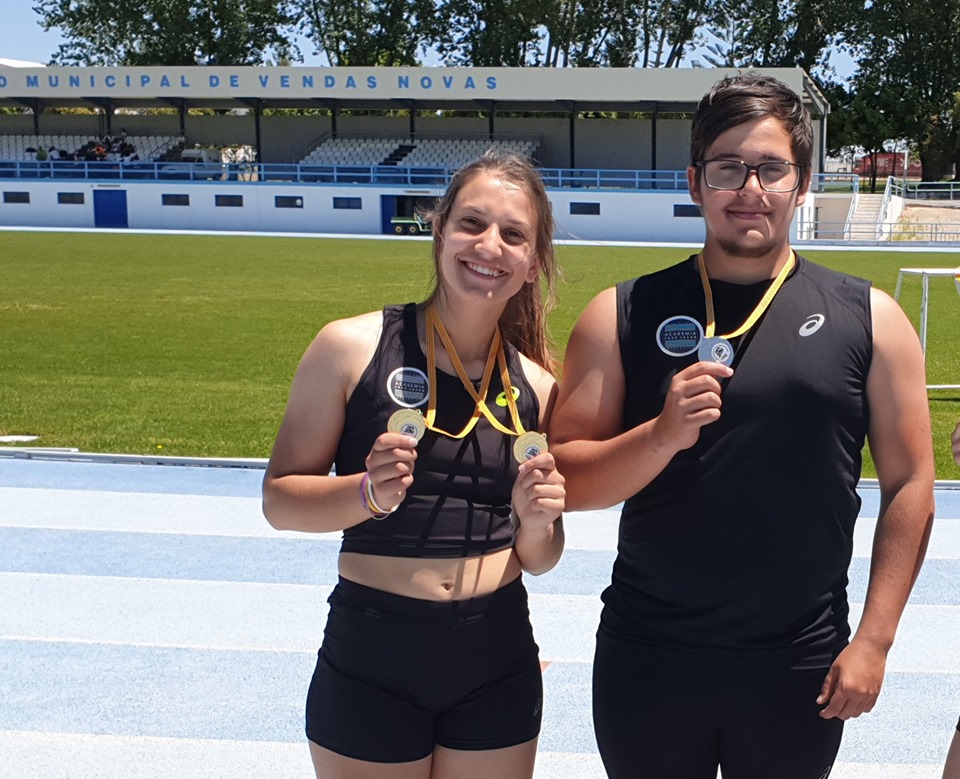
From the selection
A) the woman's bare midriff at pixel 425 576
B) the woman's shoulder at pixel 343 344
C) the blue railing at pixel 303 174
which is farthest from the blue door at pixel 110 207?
the woman's bare midriff at pixel 425 576

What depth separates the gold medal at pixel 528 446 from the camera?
2299 millimetres

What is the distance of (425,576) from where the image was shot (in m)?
2.40

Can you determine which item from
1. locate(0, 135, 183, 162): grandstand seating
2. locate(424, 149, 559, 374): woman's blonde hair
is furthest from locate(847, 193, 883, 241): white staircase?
locate(424, 149, 559, 374): woman's blonde hair

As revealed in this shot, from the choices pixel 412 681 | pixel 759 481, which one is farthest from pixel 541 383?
pixel 412 681

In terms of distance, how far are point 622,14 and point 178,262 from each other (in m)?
47.3

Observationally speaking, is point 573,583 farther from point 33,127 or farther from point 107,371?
point 33,127

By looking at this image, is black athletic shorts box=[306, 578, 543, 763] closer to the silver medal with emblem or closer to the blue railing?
the silver medal with emblem

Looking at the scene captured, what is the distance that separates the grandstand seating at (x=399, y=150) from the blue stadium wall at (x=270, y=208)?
8041 mm

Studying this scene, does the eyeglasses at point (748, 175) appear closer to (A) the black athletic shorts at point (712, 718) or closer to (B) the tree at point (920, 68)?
(A) the black athletic shorts at point (712, 718)

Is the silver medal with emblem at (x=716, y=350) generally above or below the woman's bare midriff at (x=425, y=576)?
above

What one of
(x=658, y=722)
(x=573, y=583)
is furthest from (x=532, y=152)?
(x=658, y=722)

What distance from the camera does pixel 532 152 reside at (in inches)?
1954

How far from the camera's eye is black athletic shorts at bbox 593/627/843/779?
2248 millimetres

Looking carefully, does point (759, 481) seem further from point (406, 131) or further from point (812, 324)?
point (406, 131)
